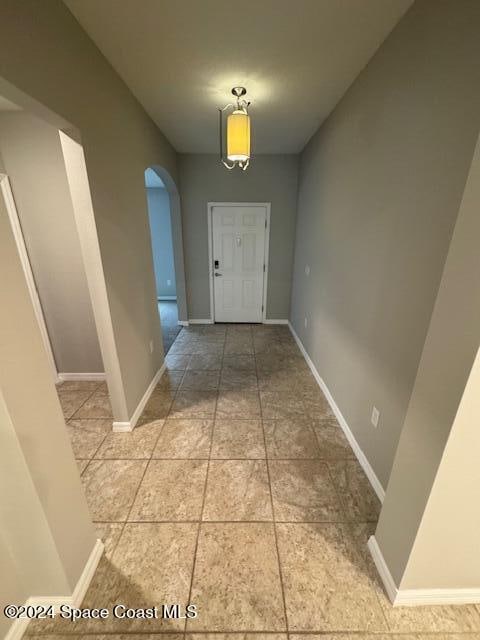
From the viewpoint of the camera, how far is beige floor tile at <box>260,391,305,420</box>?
2.33 m

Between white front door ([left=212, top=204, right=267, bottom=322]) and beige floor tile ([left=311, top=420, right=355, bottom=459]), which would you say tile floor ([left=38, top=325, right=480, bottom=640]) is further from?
white front door ([left=212, top=204, right=267, bottom=322])

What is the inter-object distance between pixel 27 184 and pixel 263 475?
2992mm

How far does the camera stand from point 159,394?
262 cm

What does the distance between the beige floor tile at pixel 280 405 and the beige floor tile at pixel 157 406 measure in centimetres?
89

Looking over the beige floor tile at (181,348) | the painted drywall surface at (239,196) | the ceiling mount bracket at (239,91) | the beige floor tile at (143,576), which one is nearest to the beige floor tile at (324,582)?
the beige floor tile at (143,576)

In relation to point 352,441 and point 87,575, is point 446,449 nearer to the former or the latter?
point 352,441

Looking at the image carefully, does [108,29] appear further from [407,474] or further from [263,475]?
[263,475]

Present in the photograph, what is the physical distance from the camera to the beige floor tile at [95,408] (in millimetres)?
2318

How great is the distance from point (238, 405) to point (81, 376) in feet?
5.77

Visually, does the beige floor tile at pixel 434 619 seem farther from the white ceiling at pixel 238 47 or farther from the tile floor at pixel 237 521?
the white ceiling at pixel 238 47

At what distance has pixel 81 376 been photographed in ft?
9.39

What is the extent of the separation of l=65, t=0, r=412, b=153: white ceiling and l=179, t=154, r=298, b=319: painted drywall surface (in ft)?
4.29

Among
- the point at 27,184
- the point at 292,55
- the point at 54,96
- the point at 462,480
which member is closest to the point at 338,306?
the point at 462,480

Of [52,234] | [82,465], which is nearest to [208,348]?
[82,465]
